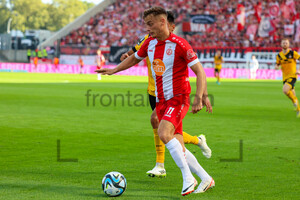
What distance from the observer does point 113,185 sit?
548 centimetres

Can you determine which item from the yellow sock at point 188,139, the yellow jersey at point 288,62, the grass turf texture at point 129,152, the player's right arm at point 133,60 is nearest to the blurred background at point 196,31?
the yellow jersey at point 288,62

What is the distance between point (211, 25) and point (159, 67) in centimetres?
4502

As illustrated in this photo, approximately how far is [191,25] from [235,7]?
463 cm

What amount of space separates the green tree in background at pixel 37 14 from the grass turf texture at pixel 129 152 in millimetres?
129223

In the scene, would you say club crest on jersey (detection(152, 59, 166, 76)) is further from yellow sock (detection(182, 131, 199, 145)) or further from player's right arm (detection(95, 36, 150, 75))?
yellow sock (detection(182, 131, 199, 145))

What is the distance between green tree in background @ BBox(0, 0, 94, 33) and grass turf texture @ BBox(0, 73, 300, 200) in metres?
129

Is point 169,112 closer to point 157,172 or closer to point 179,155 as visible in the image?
point 179,155

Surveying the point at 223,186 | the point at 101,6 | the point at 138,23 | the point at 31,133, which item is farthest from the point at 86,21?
the point at 223,186

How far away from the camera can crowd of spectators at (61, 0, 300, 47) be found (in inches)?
1783

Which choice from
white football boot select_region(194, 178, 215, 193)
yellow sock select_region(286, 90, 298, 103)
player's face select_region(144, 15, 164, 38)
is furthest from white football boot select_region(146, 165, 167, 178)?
yellow sock select_region(286, 90, 298, 103)

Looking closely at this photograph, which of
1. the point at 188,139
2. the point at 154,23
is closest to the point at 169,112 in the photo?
the point at 154,23

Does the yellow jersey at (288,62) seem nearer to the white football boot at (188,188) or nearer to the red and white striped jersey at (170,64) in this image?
the red and white striped jersey at (170,64)

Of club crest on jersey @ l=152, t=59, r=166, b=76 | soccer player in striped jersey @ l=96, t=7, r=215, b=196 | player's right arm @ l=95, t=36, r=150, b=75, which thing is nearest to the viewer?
soccer player in striped jersey @ l=96, t=7, r=215, b=196

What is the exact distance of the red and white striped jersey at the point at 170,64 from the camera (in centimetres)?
559
